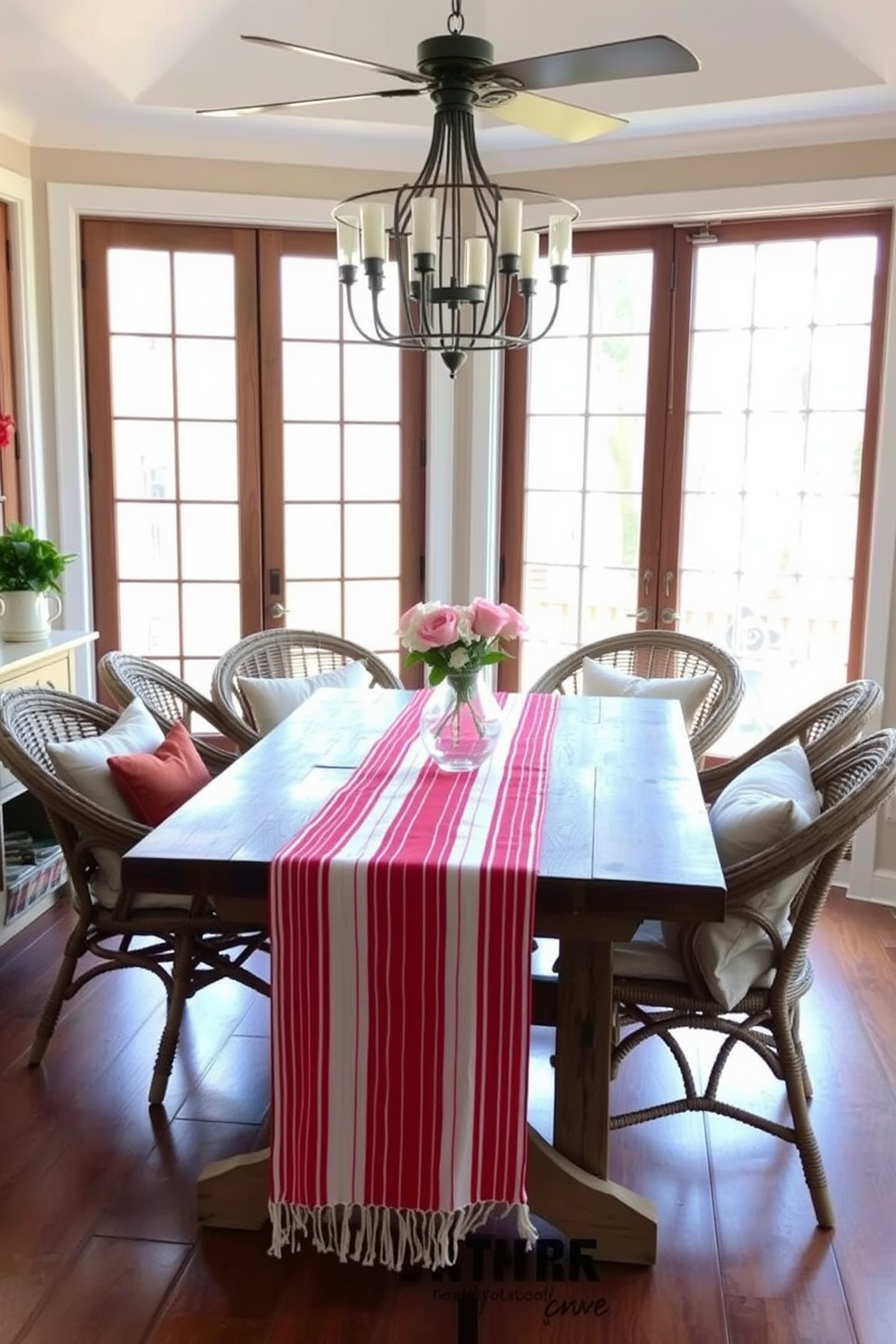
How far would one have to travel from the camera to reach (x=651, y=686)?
3494mm

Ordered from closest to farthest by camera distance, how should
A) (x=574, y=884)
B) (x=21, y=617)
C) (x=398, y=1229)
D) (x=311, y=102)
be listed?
(x=574, y=884), (x=398, y=1229), (x=311, y=102), (x=21, y=617)

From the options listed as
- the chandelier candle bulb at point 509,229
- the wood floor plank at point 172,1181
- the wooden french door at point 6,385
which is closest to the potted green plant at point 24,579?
the wooden french door at point 6,385

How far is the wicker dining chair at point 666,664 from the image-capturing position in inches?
137

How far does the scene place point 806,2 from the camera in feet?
11.2

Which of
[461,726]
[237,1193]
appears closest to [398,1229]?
[237,1193]

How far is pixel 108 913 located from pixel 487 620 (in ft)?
3.75

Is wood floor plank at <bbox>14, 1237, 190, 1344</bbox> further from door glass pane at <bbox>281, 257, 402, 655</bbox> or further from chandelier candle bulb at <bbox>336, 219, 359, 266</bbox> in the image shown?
door glass pane at <bbox>281, 257, 402, 655</bbox>

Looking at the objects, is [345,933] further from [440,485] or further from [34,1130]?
[440,485]

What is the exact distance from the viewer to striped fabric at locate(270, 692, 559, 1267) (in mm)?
1870

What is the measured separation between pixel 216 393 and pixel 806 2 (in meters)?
2.39

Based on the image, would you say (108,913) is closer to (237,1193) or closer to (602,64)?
(237,1193)

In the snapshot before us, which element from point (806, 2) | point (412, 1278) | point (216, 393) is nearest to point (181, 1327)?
point (412, 1278)

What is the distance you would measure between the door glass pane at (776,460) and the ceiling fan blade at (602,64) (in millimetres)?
1991

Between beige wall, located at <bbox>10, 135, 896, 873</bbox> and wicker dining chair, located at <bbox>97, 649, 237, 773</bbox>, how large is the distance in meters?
1.30
